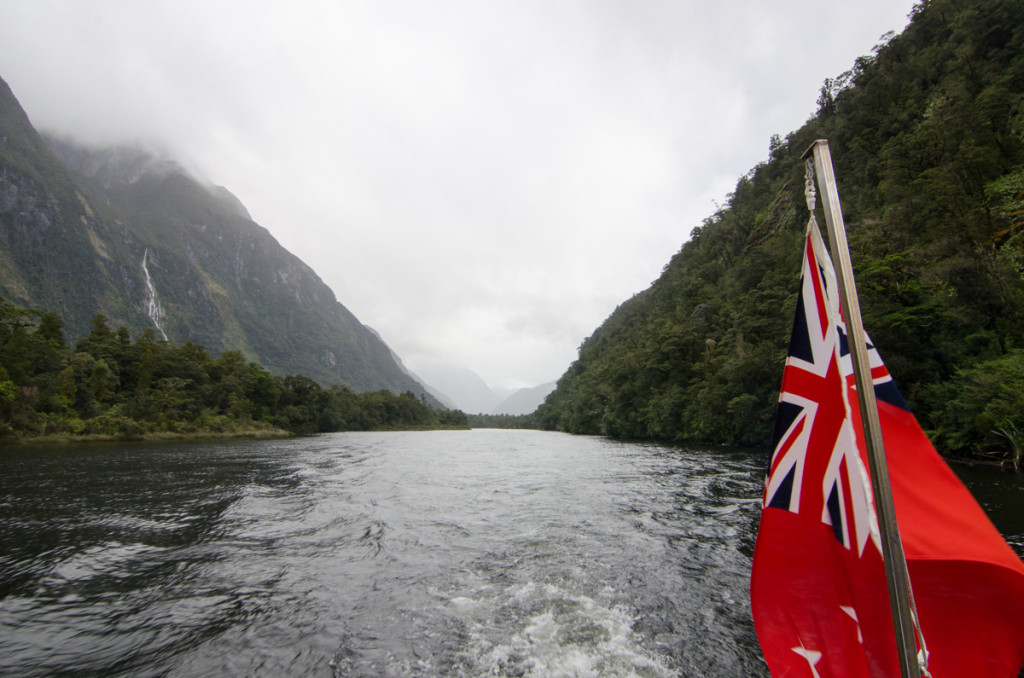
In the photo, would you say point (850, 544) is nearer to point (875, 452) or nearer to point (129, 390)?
point (875, 452)

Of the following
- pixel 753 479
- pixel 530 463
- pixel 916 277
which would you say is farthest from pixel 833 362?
pixel 916 277

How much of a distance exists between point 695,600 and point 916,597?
18.2 feet

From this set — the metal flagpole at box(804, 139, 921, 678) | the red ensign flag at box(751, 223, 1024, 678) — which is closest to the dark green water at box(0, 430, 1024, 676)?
the red ensign flag at box(751, 223, 1024, 678)

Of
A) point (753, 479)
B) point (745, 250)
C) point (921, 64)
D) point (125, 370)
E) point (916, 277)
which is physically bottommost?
point (753, 479)

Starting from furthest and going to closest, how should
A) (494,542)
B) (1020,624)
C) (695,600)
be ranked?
(494,542), (695,600), (1020,624)

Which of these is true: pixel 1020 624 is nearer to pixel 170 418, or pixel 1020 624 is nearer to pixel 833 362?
pixel 833 362

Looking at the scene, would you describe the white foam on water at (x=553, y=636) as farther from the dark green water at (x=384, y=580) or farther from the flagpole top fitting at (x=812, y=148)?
the flagpole top fitting at (x=812, y=148)

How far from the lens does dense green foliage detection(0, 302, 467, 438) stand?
4475cm

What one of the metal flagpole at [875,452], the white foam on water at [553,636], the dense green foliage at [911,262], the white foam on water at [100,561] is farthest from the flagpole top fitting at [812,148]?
the dense green foliage at [911,262]

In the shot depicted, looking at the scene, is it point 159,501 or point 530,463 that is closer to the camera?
point 159,501

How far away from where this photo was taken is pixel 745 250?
80812mm

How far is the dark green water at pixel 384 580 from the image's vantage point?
5.88 meters

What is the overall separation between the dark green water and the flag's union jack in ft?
12.9

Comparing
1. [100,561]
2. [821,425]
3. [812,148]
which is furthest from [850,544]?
[100,561]
